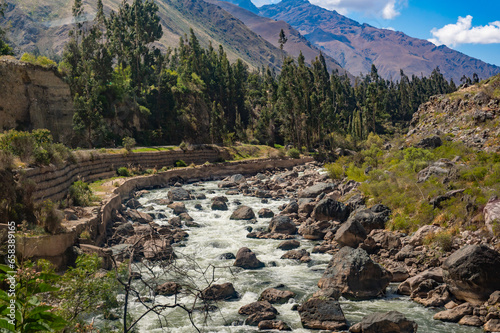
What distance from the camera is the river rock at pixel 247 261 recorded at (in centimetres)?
1641

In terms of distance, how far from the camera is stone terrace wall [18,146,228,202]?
1858cm

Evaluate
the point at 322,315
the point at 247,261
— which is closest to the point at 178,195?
the point at 247,261

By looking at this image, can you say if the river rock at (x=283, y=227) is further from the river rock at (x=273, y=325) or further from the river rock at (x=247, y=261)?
the river rock at (x=273, y=325)

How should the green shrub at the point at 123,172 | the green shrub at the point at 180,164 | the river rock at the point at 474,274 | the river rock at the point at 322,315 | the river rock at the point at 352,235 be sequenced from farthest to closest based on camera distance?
the green shrub at the point at 180,164 → the green shrub at the point at 123,172 → the river rock at the point at 352,235 → the river rock at the point at 474,274 → the river rock at the point at 322,315

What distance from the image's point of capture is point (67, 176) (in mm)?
23531

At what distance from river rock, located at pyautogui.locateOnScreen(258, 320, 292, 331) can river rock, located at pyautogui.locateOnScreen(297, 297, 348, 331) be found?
1.84 feet

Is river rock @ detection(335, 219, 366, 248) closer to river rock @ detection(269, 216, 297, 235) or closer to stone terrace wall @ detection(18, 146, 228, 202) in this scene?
river rock @ detection(269, 216, 297, 235)

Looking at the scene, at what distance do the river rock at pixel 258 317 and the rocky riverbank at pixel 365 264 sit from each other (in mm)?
29

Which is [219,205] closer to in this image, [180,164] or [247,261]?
[247,261]

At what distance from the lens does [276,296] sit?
13.2 meters

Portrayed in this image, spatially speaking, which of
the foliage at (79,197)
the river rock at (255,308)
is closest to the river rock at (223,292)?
the river rock at (255,308)

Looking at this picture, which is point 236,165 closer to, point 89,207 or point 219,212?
point 219,212

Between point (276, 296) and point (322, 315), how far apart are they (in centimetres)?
204

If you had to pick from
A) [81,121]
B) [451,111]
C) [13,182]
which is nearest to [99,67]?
[81,121]
